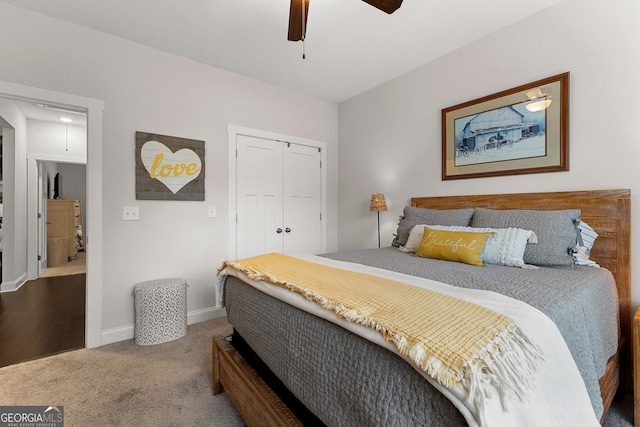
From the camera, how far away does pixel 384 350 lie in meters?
0.77

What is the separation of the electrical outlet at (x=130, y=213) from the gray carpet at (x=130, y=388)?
3.53 feet

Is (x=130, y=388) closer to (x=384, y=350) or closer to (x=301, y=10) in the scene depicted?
(x=384, y=350)

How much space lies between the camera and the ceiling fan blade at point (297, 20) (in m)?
1.59

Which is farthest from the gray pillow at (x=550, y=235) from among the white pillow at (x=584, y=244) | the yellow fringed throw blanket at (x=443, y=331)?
the yellow fringed throw blanket at (x=443, y=331)

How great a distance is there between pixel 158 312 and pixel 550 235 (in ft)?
9.63

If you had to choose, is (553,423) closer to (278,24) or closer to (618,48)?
(618,48)

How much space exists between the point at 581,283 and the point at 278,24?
2608 mm

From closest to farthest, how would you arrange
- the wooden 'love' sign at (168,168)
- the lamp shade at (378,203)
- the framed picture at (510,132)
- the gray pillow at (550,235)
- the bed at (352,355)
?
the bed at (352,355) → the gray pillow at (550,235) → the framed picture at (510,132) → the wooden 'love' sign at (168,168) → the lamp shade at (378,203)

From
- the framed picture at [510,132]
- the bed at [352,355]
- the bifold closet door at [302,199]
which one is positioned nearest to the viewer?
the bed at [352,355]

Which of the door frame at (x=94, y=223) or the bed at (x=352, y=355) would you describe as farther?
the door frame at (x=94, y=223)

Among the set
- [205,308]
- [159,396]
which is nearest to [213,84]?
Answer: [205,308]

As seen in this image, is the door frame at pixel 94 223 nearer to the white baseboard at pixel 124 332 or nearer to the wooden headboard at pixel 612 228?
the white baseboard at pixel 124 332

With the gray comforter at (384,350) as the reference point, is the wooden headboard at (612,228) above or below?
above

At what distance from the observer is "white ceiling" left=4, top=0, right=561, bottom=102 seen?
6.86 ft
